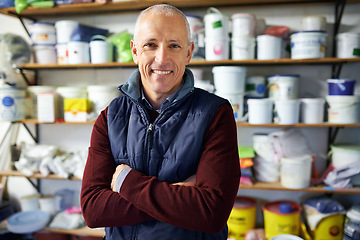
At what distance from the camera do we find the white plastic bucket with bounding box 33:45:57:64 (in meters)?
2.33

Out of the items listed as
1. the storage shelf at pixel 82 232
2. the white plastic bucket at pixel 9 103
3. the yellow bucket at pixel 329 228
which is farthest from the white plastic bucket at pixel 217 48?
the storage shelf at pixel 82 232

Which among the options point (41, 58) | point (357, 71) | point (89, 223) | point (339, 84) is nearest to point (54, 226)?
point (41, 58)

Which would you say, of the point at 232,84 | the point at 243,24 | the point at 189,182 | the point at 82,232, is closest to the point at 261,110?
the point at 232,84

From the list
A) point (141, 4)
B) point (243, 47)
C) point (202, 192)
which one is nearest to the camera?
point (202, 192)

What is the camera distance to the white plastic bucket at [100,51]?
7.09ft

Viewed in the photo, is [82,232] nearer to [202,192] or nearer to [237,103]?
[237,103]

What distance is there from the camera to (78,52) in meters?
2.20

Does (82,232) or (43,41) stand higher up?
(43,41)

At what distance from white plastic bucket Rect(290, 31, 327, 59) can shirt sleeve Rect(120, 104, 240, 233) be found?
51.0 inches

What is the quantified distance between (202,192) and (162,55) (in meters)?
0.50

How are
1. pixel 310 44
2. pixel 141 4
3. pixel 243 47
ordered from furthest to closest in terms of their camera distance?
pixel 141 4, pixel 243 47, pixel 310 44

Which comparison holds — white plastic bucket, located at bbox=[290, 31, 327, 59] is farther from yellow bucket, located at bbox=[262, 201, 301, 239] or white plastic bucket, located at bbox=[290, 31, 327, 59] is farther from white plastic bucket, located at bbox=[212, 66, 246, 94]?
yellow bucket, located at bbox=[262, 201, 301, 239]

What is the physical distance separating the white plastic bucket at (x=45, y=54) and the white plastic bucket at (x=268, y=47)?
5.77 ft

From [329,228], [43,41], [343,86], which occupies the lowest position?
[329,228]
